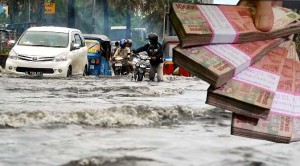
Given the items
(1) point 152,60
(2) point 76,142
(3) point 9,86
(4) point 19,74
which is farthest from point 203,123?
(1) point 152,60

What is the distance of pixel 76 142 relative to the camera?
5371mm

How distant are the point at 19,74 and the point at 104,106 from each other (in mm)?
8183

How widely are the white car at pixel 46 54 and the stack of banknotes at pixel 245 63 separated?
1286cm

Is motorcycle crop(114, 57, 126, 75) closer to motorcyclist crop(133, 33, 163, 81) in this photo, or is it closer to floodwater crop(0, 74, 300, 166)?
motorcyclist crop(133, 33, 163, 81)

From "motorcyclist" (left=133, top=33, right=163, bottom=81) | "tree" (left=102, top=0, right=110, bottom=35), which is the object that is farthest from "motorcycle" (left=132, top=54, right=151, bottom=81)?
"tree" (left=102, top=0, right=110, bottom=35)

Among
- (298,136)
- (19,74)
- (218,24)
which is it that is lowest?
(19,74)

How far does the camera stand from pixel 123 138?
18.5 ft

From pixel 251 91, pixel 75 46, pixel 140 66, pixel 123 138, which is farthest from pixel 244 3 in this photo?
pixel 140 66

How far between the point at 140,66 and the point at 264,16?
15.4 m

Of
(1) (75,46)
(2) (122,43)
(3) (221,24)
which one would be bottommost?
(2) (122,43)

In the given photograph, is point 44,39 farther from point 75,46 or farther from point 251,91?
point 251,91

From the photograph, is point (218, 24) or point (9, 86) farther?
point (9, 86)

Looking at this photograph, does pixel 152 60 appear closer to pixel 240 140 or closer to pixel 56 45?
pixel 56 45

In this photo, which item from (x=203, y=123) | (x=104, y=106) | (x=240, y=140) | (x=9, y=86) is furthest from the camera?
(x=9, y=86)
